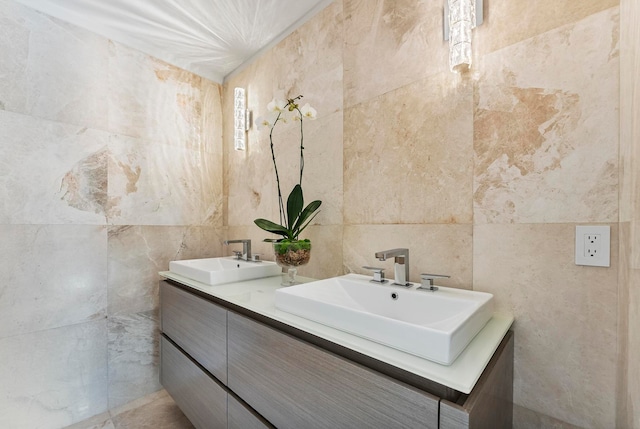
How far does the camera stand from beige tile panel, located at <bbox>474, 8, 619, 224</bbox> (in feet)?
2.61

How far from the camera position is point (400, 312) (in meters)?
1.01

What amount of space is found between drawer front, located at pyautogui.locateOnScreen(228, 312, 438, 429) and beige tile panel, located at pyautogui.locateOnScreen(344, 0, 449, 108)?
1.08 meters

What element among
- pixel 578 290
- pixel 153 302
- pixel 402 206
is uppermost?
pixel 402 206

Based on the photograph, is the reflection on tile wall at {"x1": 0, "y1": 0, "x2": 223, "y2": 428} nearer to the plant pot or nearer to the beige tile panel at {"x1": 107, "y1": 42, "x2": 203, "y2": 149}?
the beige tile panel at {"x1": 107, "y1": 42, "x2": 203, "y2": 149}

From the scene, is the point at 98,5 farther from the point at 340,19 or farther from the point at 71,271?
the point at 71,271

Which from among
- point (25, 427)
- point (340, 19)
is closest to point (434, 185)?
point (340, 19)

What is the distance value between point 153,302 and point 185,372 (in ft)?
2.22

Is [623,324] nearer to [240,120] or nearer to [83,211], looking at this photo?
[240,120]

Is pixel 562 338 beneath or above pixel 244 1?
beneath

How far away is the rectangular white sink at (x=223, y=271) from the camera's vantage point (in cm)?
142

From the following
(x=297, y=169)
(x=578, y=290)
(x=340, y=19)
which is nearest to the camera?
(x=578, y=290)

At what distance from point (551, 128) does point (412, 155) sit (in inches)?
17.4

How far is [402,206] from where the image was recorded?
1.20 m

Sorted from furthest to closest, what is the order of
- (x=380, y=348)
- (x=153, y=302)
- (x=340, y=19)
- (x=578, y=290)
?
(x=153, y=302), (x=340, y=19), (x=578, y=290), (x=380, y=348)
